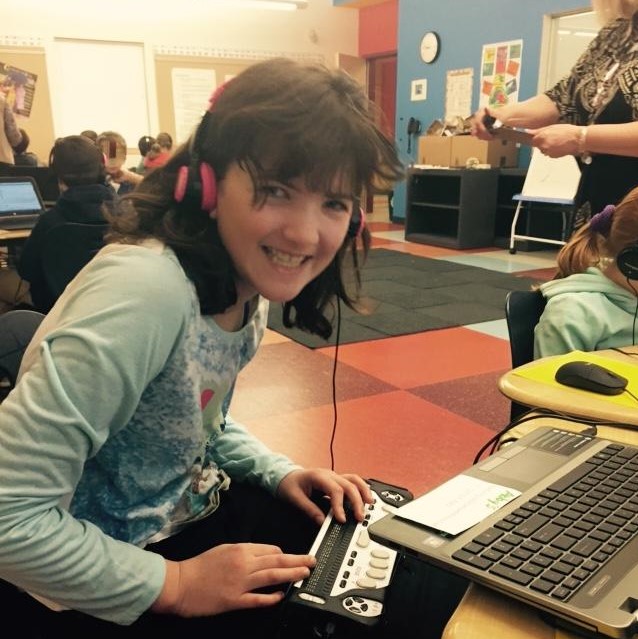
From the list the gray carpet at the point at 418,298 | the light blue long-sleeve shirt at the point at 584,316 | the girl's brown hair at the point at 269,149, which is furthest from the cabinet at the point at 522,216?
the girl's brown hair at the point at 269,149

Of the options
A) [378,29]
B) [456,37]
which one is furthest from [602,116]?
[378,29]

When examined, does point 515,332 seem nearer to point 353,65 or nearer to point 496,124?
point 496,124

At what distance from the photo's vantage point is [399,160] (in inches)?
34.7

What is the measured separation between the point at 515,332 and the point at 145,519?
86cm

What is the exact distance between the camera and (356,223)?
3.08 feet

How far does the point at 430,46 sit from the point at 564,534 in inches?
286

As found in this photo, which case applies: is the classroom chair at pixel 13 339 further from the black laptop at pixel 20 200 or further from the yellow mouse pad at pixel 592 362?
the black laptop at pixel 20 200

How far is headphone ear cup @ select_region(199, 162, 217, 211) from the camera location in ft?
2.58

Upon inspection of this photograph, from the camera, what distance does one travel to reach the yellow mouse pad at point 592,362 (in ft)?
3.16

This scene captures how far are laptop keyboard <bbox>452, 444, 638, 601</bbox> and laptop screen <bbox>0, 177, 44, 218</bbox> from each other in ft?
12.3

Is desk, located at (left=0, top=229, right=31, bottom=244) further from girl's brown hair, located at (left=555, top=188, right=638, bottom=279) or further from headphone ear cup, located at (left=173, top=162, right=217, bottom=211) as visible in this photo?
headphone ear cup, located at (left=173, top=162, right=217, bottom=211)

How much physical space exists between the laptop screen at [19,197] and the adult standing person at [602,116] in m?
2.82

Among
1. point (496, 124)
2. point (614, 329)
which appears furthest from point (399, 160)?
point (496, 124)

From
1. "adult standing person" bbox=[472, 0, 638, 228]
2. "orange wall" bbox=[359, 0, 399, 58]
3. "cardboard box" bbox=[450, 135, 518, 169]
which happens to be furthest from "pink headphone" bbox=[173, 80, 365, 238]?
"orange wall" bbox=[359, 0, 399, 58]
